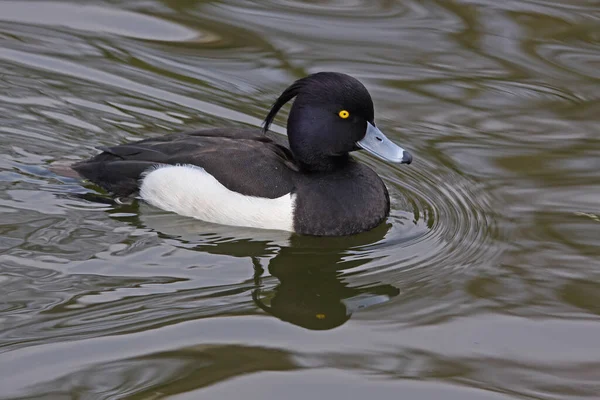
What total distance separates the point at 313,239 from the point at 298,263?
1.05 feet

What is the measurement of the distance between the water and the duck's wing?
0.19m

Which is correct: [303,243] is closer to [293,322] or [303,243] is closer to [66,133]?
[293,322]

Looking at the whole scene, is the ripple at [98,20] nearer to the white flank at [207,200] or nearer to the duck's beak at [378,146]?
the white flank at [207,200]

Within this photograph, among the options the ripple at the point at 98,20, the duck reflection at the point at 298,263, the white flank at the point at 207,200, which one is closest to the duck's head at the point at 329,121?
the white flank at the point at 207,200

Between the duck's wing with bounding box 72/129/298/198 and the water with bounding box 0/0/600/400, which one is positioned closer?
the water with bounding box 0/0/600/400

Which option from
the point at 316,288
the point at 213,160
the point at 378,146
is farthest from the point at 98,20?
the point at 316,288

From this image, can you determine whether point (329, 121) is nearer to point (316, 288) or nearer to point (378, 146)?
point (378, 146)

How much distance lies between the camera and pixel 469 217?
645 centimetres

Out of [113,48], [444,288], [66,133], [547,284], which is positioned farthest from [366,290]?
[113,48]

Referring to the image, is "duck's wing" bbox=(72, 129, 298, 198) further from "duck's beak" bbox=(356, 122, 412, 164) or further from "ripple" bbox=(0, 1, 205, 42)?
"ripple" bbox=(0, 1, 205, 42)

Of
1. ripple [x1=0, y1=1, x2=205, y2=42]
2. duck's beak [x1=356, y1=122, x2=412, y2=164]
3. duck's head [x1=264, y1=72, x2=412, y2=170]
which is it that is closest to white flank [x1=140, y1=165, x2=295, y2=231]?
duck's head [x1=264, y1=72, x2=412, y2=170]

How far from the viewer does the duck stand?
241 inches

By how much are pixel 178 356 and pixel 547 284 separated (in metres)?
2.09

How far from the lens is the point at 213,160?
6.25m
